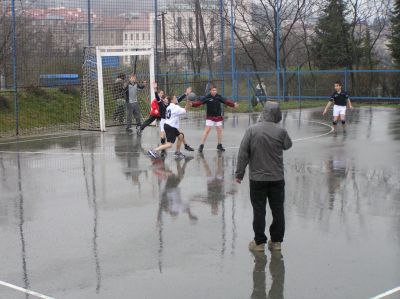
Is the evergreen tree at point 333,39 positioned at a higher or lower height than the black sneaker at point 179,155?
higher

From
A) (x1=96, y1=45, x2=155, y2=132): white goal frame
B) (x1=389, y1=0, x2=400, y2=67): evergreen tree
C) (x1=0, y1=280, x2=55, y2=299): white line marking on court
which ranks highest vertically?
Result: (x1=389, y1=0, x2=400, y2=67): evergreen tree

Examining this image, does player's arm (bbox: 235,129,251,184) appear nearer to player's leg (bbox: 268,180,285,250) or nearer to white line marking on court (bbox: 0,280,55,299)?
player's leg (bbox: 268,180,285,250)

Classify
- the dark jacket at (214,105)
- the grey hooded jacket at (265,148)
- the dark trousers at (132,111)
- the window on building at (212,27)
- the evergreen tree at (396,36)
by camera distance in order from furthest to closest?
1. the evergreen tree at (396,36)
2. the window on building at (212,27)
3. the dark trousers at (132,111)
4. the dark jacket at (214,105)
5. the grey hooded jacket at (265,148)

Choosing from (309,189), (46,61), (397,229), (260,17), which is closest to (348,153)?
(309,189)

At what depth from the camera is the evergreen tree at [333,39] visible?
39.6 metres

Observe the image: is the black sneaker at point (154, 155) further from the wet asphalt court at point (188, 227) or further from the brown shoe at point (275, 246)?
the brown shoe at point (275, 246)

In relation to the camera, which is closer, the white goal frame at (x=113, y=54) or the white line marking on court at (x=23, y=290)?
the white line marking on court at (x=23, y=290)

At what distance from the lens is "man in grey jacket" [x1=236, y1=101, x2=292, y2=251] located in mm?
7902

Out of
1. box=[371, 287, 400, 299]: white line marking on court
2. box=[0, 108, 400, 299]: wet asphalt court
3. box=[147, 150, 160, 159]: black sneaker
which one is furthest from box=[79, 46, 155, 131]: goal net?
box=[371, 287, 400, 299]: white line marking on court

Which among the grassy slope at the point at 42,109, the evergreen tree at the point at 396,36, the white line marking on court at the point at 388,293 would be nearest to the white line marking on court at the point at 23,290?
the white line marking on court at the point at 388,293

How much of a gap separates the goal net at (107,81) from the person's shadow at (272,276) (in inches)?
603

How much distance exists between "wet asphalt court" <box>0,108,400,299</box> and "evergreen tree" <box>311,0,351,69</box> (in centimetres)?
2408

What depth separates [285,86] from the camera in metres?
36.0

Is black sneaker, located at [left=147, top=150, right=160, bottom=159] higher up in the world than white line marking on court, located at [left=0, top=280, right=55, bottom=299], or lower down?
higher up
